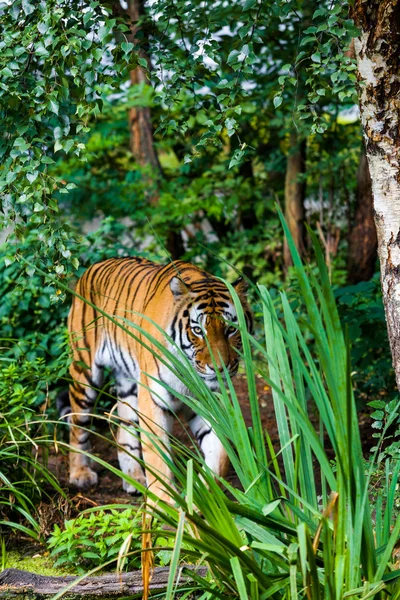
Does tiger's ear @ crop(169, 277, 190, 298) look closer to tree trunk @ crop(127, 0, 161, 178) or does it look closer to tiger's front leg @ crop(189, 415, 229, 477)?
tiger's front leg @ crop(189, 415, 229, 477)

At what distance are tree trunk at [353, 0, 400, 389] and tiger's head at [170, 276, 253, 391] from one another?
1034 millimetres

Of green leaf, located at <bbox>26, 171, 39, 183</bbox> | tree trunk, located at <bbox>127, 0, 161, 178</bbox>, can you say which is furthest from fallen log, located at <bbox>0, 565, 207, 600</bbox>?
tree trunk, located at <bbox>127, 0, 161, 178</bbox>

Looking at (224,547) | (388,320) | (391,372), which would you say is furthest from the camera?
(391,372)

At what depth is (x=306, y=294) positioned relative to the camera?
6.66ft

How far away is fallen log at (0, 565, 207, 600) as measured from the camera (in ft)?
9.27

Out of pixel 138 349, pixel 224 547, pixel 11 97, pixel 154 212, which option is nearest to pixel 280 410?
pixel 224 547

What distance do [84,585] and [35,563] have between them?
26.0 inches

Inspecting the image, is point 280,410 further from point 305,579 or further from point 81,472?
point 81,472

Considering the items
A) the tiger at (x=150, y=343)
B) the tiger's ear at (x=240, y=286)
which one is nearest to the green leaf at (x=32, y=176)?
the tiger at (x=150, y=343)

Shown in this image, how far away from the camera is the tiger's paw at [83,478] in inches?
195

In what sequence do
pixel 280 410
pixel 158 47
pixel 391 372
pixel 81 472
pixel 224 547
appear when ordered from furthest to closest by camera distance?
1. pixel 391 372
2. pixel 81 472
3. pixel 158 47
4. pixel 280 410
5. pixel 224 547

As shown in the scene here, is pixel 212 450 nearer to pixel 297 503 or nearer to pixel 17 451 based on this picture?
pixel 17 451

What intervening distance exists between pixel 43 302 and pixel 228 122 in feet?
10.1

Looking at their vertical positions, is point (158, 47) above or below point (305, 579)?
above
